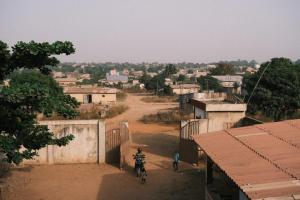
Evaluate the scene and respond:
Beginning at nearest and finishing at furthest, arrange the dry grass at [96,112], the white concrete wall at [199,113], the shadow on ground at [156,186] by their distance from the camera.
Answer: the shadow on ground at [156,186] → the white concrete wall at [199,113] → the dry grass at [96,112]

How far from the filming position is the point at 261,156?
8047 mm

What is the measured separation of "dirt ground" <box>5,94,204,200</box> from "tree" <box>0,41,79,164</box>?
472cm

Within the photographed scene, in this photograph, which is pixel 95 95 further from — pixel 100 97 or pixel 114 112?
pixel 114 112

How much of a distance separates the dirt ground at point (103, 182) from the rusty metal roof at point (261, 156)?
282 cm

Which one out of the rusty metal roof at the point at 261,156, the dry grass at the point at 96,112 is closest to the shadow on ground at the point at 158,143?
the rusty metal roof at the point at 261,156

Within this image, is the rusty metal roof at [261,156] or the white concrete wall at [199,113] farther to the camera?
the white concrete wall at [199,113]

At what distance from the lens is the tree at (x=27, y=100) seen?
652cm

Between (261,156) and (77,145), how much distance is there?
31.8 ft

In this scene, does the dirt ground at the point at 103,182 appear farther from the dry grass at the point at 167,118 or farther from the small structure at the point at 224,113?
the dry grass at the point at 167,118

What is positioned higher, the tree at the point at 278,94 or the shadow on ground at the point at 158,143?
the tree at the point at 278,94

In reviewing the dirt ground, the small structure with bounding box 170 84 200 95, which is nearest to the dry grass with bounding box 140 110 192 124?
the dirt ground

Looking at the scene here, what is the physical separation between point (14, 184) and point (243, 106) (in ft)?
35.5

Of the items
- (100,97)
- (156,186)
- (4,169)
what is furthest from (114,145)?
(100,97)

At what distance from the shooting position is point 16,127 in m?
7.91
